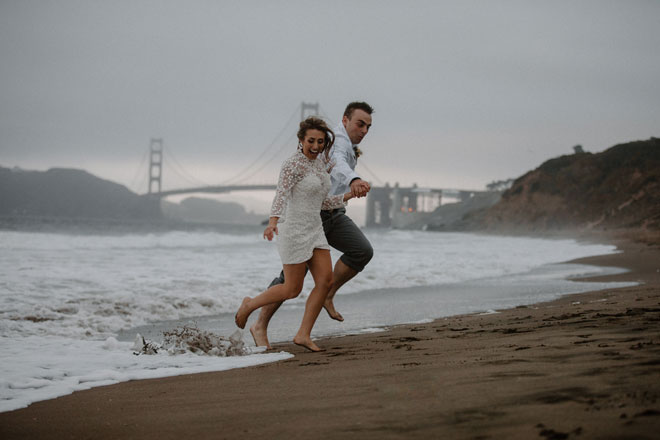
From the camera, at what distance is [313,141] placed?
303 centimetres

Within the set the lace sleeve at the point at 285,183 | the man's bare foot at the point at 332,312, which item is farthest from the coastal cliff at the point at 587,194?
the lace sleeve at the point at 285,183

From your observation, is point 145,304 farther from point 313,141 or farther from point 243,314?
point 313,141

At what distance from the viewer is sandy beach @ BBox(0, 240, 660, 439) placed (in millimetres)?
1335

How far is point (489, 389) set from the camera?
5.27 feet

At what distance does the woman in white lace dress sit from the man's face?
16.1 inches

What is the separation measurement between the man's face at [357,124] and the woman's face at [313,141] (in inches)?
20.4

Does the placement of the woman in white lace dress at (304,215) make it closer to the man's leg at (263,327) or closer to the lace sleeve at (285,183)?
the lace sleeve at (285,183)

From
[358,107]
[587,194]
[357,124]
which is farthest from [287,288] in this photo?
[587,194]

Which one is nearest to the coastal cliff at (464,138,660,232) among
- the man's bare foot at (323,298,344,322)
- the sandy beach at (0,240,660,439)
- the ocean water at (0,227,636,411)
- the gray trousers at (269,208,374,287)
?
the ocean water at (0,227,636,411)

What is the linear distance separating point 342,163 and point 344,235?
44 centimetres

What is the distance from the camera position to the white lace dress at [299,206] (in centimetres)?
300

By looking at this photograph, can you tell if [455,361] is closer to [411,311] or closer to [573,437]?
[573,437]

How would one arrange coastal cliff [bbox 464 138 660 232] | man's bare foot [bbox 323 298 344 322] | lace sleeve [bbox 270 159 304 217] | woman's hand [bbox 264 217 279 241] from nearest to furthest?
woman's hand [bbox 264 217 279 241], lace sleeve [bbox 270 159 304 217], man's bare foot [bbox 323 298 344 322], coastal cliff [bbox 464 138 660 232]

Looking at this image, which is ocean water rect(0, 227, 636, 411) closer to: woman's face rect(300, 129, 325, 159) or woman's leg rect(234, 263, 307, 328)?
woman's leg rect(234, 263, 307, 328)
